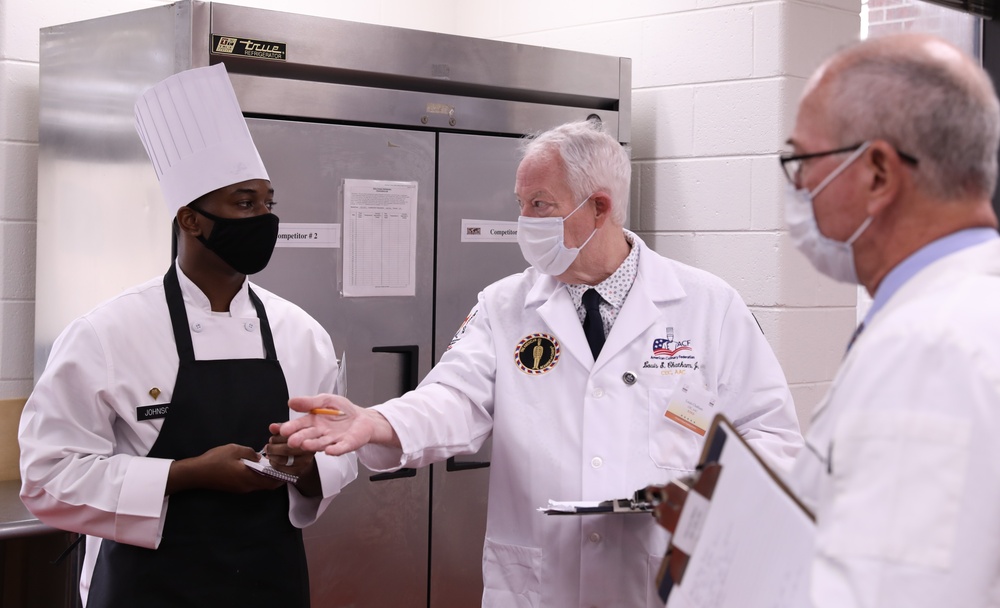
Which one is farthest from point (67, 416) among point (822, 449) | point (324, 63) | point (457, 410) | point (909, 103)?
point (909, 103)

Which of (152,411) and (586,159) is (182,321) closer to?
(152,411)

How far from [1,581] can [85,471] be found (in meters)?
0.93

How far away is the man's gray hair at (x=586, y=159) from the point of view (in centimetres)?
186

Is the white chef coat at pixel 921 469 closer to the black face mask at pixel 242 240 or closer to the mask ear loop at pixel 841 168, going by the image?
the mask ear loop at pixel 841 168

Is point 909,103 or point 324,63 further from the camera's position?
point 324,63

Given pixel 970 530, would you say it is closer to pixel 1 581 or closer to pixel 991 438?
pixel 991 438

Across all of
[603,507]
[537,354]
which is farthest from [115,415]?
[603,507]

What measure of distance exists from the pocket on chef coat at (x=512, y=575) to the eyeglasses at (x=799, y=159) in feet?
3.01

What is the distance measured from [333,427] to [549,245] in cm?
55

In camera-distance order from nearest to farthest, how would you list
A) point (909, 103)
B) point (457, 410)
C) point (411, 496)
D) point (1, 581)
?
point (909, 103) < point (457, 410) < point (1, 581) < point (411, 496)

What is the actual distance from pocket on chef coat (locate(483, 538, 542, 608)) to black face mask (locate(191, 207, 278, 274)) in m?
0.70

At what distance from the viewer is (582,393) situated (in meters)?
1.78

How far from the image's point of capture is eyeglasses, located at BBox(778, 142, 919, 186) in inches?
37.2

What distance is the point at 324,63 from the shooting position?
7.64 ft
